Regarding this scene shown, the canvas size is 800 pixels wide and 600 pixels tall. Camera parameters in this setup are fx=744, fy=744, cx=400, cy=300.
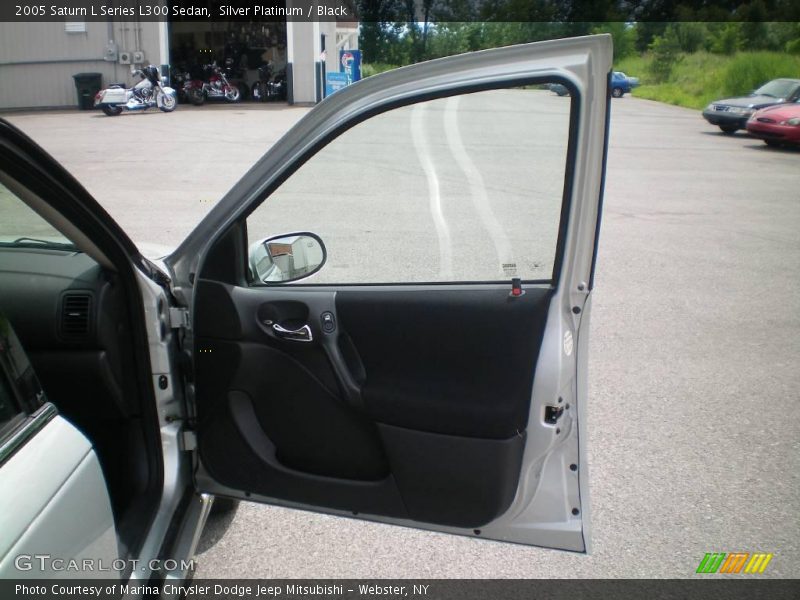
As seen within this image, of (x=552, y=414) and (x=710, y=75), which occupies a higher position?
(x=710, y=75)

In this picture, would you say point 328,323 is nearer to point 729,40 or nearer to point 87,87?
point 87,87

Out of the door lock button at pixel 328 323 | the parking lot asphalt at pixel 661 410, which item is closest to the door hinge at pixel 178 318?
the door lock button at pixel 328 323

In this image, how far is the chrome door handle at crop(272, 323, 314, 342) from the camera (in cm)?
233

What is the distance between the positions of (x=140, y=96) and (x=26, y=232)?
21741mm

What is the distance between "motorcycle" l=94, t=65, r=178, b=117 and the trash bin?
602 mm

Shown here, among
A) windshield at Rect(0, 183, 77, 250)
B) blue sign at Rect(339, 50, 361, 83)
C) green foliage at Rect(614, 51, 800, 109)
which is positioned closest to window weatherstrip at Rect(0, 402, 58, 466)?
windshield at Rect(0, 183, 77, 250)

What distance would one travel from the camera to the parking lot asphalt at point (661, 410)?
2.95m

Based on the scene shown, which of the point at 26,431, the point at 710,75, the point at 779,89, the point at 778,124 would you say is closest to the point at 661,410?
the point at 26,431

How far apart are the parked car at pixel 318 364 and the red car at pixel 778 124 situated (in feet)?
54.6

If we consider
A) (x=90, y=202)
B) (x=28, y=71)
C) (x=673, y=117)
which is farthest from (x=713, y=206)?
(x=28, y=71)

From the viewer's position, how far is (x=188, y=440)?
2391 millimetres

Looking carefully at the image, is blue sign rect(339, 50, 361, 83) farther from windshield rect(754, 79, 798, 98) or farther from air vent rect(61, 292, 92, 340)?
air vent rect(61, 292, 92, 340)

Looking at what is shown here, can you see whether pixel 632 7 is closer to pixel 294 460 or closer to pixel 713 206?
pixel 713 206

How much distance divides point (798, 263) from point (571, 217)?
6.55 metres
